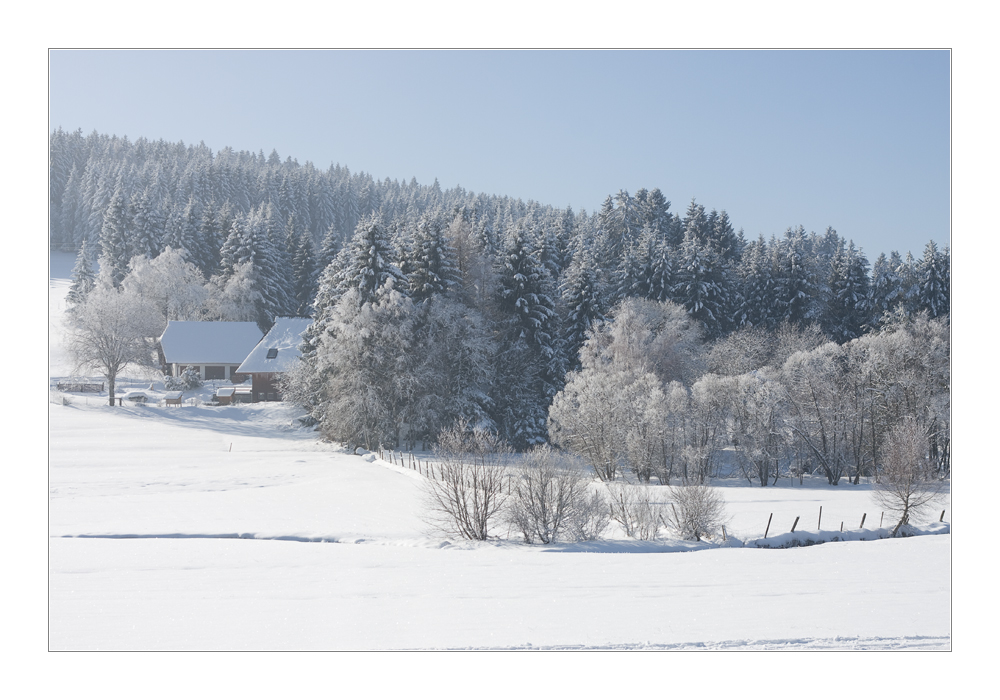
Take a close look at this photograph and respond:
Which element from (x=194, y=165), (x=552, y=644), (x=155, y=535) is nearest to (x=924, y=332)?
(x=552, y=644)

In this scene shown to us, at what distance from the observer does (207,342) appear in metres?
54.7

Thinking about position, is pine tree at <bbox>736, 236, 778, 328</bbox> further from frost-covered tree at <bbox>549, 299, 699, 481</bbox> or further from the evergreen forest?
frost-covered tree at <bbox>549, 299, 699, 481</bbox>

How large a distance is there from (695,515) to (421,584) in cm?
912

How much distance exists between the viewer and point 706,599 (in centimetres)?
1252

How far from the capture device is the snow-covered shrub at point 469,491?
17.9 m

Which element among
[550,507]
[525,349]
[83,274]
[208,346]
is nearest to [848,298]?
[525,349]

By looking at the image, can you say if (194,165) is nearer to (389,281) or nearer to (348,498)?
(389,281)

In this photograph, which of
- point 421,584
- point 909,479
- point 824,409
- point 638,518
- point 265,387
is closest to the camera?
point 421,584

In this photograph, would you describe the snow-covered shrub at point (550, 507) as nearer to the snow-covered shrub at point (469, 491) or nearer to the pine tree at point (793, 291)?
the snow-covered shrub at point (469, 491)

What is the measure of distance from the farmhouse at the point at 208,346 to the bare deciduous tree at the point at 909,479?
157 ft

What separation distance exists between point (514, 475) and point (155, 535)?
977 cm

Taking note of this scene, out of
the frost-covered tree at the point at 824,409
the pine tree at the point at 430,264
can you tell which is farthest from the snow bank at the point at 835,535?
the pine tree at the point at 430,264

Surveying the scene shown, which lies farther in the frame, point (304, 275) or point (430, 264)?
point (304, 275)

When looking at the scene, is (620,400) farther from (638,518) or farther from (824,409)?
(638,518)
